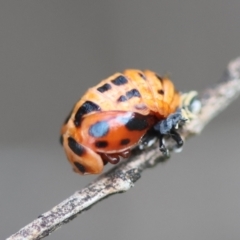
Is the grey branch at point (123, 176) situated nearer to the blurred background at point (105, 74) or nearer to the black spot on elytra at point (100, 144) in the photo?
the black spot on elytra at point (100, 144)

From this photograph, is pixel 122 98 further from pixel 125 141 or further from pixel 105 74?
pixel 105 74

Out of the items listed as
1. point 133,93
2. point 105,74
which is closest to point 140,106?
point 133,93

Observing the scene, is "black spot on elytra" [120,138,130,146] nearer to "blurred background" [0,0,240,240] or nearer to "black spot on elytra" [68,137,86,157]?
"black spot on elytra" [68,137,86,157]

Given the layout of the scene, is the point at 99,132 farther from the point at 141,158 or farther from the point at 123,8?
the point at 123,8

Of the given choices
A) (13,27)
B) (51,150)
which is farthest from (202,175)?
(13,27)

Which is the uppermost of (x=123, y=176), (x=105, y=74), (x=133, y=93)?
(x=105, y=74)

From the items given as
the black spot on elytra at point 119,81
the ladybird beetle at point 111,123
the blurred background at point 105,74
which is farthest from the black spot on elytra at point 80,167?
the blurred background at point 105,74

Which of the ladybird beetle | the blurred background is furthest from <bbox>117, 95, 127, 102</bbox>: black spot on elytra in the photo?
the blurred background
